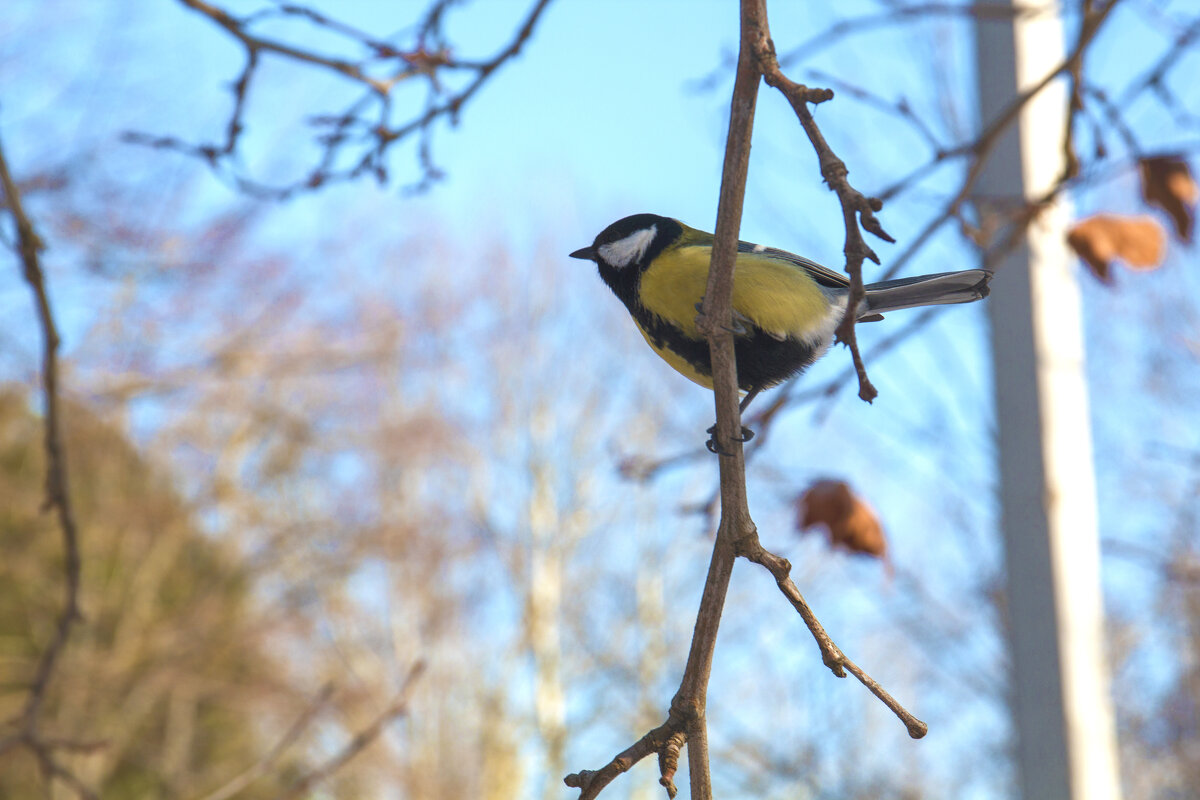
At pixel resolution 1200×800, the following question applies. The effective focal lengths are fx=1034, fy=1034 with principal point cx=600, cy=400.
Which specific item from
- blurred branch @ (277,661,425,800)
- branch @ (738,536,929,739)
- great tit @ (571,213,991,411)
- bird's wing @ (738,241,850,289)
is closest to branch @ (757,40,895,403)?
branch @ (738,536,929,739)

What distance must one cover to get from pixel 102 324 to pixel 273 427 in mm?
2751

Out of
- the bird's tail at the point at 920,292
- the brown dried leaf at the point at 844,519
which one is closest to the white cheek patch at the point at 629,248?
the bird's tail at the point at 920,292

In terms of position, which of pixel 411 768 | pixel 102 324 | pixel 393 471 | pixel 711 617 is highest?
pixel 393 471

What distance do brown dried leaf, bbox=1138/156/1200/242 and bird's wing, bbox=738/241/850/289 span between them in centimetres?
81

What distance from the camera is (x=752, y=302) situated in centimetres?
179

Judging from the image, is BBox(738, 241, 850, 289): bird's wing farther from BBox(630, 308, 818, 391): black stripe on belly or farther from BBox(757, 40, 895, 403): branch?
BBox(757, 40, 895, 403): branch

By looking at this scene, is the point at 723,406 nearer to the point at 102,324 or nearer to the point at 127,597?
the point at 102,324

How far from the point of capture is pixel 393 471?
496 inches

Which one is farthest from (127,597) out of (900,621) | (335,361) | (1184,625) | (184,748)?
(1184,625)

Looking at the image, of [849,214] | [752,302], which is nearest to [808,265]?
[752,302]

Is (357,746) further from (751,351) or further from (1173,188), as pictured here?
(1173,188)

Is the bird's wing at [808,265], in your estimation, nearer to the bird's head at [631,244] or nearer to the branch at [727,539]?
the bird's head at [631,244]

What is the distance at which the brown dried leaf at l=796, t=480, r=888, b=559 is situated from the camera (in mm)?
2242

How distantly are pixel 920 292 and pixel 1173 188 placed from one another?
0.94 metres
